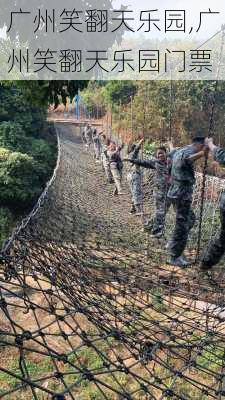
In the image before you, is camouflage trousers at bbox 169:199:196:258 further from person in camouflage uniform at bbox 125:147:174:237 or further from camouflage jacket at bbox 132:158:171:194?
camouflage jacket at bbox 132:158:171:194

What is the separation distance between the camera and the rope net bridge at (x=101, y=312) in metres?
1.69

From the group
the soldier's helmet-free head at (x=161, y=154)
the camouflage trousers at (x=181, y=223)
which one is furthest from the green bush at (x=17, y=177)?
the camouflage trousers at (x=181, y=223)

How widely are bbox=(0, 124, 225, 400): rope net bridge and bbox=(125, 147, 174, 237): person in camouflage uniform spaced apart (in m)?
0.20

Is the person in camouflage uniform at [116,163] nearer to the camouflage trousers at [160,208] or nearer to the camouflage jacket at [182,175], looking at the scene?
the camouflage trousers at [160,208]

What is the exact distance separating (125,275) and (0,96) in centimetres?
776

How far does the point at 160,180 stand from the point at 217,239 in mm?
1193

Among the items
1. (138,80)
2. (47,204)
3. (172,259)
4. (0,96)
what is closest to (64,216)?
(47,204)

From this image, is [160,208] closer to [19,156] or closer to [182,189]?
[182,189]

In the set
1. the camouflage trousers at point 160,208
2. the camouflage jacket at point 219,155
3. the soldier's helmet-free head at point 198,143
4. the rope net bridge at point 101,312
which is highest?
the soldier's helmet-free head at point 198,143

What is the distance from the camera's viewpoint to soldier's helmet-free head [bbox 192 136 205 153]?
272cm

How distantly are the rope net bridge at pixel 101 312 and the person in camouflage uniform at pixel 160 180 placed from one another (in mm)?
204

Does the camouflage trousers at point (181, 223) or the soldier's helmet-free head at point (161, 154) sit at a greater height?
the soldier's helmet-free head at point (161, 154)

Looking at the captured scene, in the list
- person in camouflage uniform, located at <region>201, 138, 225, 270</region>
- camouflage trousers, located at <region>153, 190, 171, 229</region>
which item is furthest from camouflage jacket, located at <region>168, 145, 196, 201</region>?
camouflage trousers, located at <region>153, 190, 171, 229</region>

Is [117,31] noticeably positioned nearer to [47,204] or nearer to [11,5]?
[11,5]
